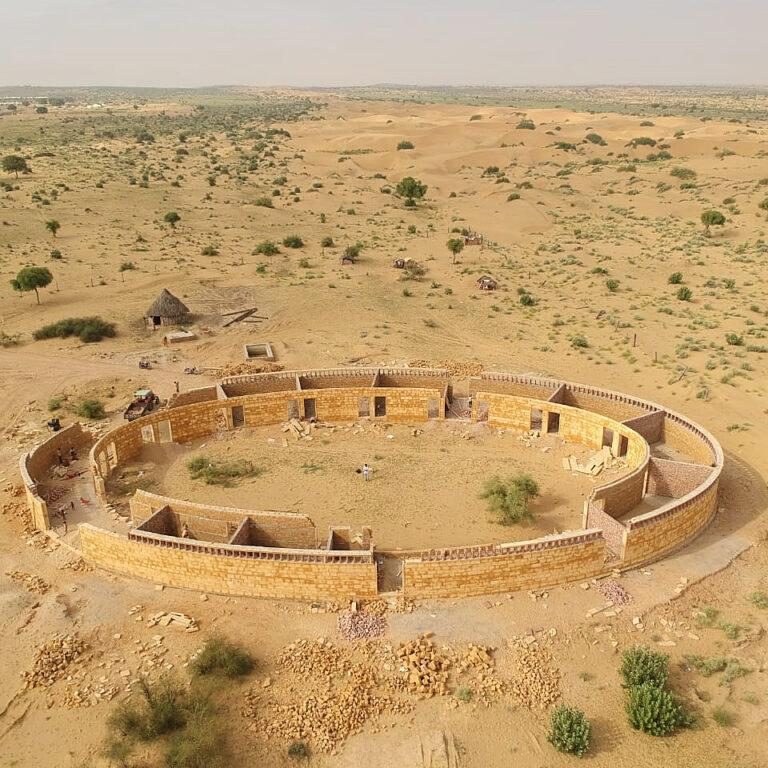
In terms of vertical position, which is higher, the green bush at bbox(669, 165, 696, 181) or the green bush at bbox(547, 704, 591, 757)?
the green bush at bbox(547, 704, 591, 757)

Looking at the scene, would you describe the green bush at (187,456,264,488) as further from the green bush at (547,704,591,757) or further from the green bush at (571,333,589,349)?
the green bush at (571,333,589,349)

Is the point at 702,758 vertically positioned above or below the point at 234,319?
above

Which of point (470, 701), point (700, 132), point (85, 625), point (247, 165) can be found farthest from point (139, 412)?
point (700, 132)

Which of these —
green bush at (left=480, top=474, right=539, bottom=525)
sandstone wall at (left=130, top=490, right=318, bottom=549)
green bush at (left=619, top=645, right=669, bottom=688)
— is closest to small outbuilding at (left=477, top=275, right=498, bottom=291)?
green bush at (left=480, top=474, right=539, bottom=525)

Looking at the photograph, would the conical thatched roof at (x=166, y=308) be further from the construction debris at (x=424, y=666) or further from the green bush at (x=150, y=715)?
the construction debris at (x=424, y=666)

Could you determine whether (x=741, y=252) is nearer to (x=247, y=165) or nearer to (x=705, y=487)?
(x=705, y=487)

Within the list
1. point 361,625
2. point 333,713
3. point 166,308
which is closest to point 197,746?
point 333,713

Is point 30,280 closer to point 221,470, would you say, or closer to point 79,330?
point 79,330
